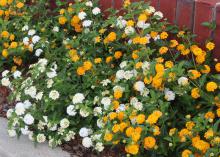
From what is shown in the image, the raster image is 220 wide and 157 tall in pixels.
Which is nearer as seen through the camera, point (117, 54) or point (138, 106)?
point (138, 106)

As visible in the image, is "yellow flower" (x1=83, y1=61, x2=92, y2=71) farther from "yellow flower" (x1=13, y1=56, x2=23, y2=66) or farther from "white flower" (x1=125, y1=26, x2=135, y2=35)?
"yellow flower" (x1=13, y1=56, x2=23, y2=66)

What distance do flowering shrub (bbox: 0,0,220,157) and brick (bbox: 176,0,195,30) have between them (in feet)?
0.19

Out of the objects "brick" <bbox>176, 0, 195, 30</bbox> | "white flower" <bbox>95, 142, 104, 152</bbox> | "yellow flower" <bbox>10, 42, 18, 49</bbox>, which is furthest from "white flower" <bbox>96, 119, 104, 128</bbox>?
"yellow flower" <bbox>10, 42, 18, 49</bbox>

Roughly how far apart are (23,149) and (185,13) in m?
1.34

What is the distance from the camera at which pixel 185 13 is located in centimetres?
338

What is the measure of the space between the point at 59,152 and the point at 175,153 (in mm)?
709

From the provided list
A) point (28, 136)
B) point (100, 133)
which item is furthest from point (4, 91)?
point (100, 133)

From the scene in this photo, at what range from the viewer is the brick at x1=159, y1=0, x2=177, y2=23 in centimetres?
346

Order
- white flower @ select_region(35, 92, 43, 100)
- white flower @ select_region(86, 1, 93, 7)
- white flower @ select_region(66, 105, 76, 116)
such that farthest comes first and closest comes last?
white flower @ select_region(86, 1, 93, 7), white flower @ select_region(35, 92, 43, 100), white flower @ select_region(66, 105, 76, 116)

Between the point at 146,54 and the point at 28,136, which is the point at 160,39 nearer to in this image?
the point at 146,54

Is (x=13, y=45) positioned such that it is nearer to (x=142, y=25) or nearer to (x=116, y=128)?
(x=142, y=25)

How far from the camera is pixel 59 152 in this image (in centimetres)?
317

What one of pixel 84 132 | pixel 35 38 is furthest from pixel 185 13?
pixel 35 38

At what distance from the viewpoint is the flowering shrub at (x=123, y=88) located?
2.84 m
